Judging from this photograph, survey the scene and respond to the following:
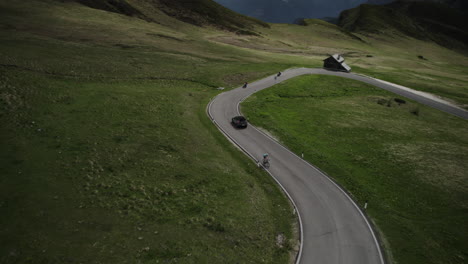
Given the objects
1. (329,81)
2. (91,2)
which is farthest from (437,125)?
(91,2)

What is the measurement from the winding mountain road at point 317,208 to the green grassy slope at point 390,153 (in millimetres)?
1707

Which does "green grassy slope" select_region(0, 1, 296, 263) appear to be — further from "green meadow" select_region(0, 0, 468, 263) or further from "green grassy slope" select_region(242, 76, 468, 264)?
"green grassy slope" select_region(242, 76, 468, 264)

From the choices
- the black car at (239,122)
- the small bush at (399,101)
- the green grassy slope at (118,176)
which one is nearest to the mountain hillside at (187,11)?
the green grassy slope at (118,176)

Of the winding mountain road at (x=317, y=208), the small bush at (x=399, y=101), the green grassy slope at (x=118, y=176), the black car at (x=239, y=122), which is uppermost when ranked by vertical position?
the small bush at (x=399, y=101)

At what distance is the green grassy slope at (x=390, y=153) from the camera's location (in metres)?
23.1

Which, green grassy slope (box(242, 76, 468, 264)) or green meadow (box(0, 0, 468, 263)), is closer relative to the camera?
green meadow (box(0, 0, 468, 263))

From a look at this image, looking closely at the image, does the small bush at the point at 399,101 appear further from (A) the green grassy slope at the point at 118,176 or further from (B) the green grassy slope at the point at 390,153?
(A) the green grassy slope at the point at 118,176

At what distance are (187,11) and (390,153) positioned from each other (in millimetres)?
150106

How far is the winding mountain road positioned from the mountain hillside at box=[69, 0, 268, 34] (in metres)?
108

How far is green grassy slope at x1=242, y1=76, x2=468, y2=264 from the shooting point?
75.9ft

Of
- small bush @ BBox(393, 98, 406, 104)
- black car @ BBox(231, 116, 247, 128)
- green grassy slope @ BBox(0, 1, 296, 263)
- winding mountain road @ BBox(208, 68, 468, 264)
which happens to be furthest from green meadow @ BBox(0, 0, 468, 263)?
black car @ BBox(231, 116, 247, 128)

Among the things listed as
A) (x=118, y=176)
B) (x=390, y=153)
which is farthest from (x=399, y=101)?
(x=118, y=176)

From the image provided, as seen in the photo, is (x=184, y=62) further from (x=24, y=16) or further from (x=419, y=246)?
(x=419, y=246)

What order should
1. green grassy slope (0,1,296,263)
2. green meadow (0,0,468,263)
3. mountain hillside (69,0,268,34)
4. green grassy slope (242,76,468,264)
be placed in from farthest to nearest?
1. mountain hillside (69,0,268,34)
2. green grassy slope (242,76,468,264)
3. green meadow (0,0,468,263)
4. green grassy slope (0,1,296,263)
